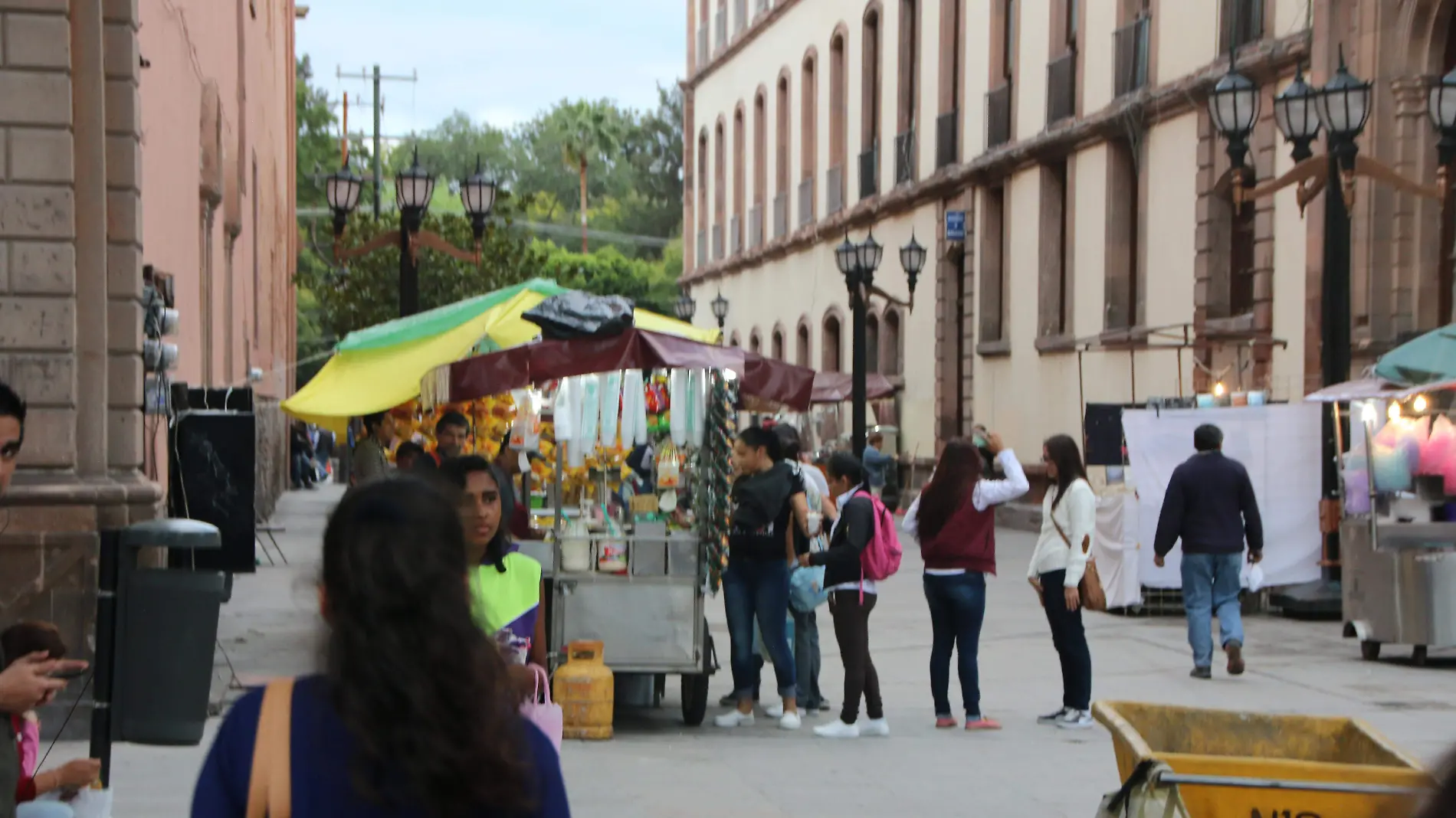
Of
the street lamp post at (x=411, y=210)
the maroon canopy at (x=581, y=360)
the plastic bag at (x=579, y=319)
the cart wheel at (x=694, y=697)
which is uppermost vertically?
the street lamp post at (x=411, y=210)

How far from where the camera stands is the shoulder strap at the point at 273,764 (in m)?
2.75

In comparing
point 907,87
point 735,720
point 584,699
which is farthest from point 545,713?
point 907,87

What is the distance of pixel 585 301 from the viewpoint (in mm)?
12047

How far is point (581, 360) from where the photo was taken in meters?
11.8

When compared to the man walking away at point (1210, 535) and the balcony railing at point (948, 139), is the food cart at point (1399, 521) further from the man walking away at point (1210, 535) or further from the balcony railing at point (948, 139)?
the balcony railing at point (948, 139)

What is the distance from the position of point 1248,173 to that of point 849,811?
12.1 m

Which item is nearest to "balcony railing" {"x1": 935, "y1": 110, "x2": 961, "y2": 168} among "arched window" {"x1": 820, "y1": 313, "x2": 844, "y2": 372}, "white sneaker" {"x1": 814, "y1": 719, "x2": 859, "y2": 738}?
"arched window" {"x1": 820, "y1": 313, "x2": 844, "y2": 372}

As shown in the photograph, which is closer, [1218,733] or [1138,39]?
[1218,733]

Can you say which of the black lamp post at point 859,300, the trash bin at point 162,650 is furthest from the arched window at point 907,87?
the trash bin at point 162,650

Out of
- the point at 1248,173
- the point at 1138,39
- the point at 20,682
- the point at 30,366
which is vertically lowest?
the point at 20,682

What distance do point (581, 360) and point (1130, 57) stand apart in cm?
1656

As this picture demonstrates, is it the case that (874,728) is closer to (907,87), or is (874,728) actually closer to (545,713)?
(545,713)

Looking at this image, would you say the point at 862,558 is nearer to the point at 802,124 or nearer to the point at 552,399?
the point at 552,399

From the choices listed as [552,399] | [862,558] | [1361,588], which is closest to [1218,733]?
[862,558]
